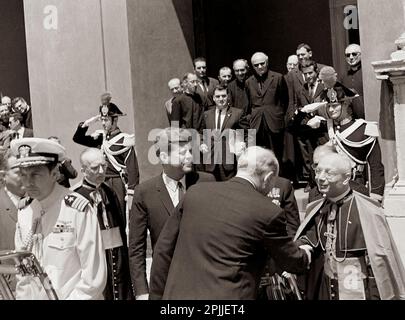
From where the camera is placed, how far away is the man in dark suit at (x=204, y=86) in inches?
588

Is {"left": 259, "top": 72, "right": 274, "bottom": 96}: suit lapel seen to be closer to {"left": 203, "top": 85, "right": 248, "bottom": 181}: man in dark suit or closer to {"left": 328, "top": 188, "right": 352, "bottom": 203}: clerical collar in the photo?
{"left": 203, "top": 85, "right": 248, "bottom": 181}: man in dark suit

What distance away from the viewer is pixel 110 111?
1430cm

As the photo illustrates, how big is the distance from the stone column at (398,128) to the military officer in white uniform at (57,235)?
4540 millimetres

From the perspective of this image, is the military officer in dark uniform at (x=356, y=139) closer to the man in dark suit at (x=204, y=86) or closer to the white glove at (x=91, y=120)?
the man in dark suit at (x=204, y=86)

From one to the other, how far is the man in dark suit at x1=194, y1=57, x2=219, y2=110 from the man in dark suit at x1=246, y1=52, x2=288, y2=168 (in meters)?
0.74

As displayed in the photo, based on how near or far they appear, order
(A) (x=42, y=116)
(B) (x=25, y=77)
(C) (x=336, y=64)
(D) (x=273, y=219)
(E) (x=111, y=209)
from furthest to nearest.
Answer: (B) (x=25, y=77), (C) (x=336, y=64), (A) (x=42, y=116), (E) (x=111, y=209), (D) (x=273, y=219)

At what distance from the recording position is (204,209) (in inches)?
245

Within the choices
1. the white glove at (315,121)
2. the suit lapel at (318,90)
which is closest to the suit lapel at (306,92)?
the suit lapel at (318,90)

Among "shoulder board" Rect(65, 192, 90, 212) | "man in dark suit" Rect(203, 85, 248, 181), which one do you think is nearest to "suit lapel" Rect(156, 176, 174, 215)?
"shoulder board" Rect(65, 192, 90, 212)

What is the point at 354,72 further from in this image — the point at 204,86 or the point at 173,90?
the point at 173,90

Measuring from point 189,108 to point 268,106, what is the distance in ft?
3.64
